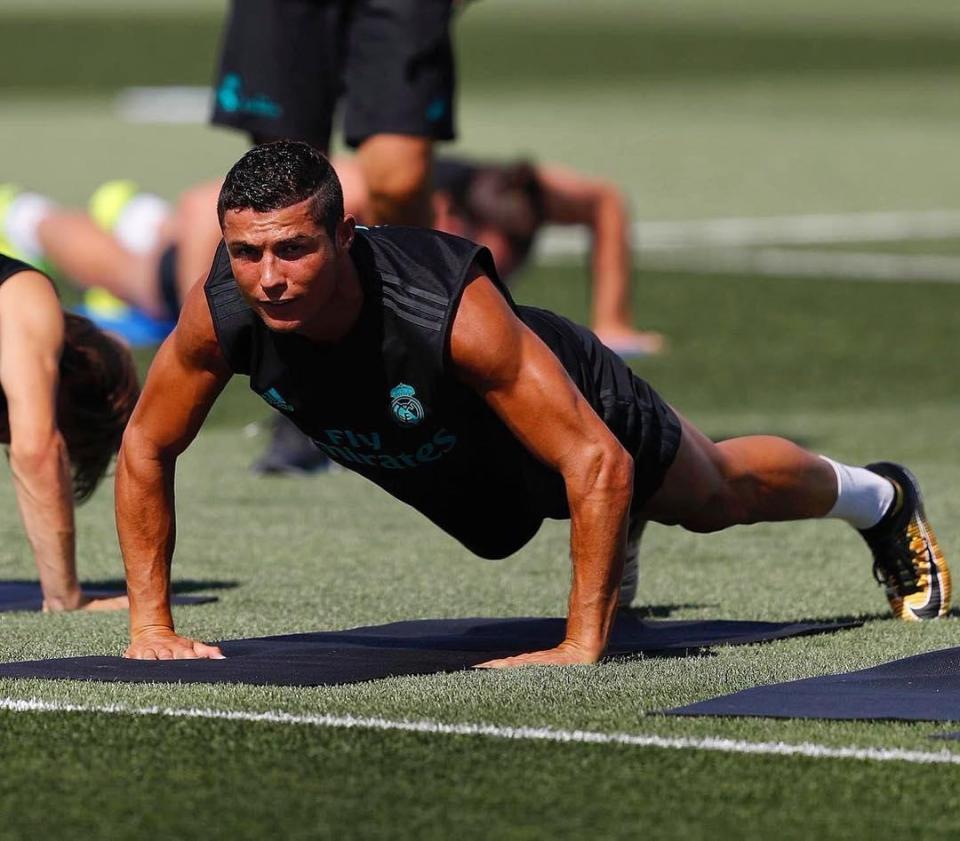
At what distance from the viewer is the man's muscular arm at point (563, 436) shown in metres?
→ 4.96

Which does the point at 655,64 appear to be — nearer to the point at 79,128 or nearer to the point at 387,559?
the point at 79,128

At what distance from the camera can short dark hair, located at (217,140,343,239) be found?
15.7 ft

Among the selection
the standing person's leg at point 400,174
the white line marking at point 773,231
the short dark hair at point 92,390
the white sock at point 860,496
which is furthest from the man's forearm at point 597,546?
the white line marking at point 773,231

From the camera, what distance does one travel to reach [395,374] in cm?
505

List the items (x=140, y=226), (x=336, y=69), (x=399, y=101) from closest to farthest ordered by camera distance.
→ (x=399, y=101), (x=336, y=69), (x=140, y=226)

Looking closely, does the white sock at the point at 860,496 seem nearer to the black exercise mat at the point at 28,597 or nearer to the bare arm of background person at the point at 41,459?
the black exercise mat at the point at 28,597

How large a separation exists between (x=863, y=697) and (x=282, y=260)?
1.46 metres

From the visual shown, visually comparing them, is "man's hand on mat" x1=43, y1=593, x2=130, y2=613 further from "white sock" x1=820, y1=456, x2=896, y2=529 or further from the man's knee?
"white sock" x1=820, y1=456, x2=896, y2=529

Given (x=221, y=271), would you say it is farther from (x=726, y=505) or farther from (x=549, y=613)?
(x=549, y=613)

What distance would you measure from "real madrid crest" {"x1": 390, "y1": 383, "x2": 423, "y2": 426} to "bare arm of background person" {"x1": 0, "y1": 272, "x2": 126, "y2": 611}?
1.51m

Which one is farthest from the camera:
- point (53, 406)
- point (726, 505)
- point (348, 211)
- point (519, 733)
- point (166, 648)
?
point (348, 211)

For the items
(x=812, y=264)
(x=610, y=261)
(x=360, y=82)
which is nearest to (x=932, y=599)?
(x=360, y=82)

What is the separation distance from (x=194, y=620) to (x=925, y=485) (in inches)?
144

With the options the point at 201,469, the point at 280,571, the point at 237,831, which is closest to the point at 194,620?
the point at 280,571
